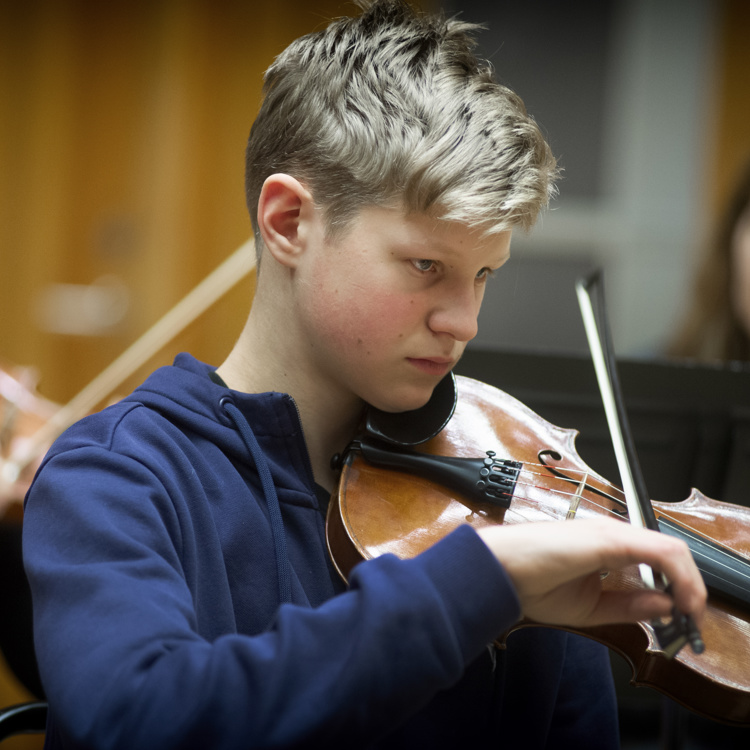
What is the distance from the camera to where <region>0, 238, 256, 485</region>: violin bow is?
1226 millimetres

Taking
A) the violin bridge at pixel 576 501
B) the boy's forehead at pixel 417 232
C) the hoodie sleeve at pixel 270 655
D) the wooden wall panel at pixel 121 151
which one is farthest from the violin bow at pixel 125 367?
the wooden wall panel at pixel 121 151

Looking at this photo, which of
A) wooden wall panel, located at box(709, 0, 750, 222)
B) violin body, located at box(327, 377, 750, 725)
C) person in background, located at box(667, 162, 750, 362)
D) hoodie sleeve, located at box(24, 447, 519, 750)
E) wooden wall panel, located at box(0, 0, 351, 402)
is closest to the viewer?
hoodie sleeve, located at box(24, 447, 519, 750)

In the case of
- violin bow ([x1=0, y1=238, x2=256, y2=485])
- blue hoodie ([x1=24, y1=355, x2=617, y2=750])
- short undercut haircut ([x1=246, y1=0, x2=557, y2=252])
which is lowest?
violin bow ([x1=0, y1=238, x2=256, y2=485])

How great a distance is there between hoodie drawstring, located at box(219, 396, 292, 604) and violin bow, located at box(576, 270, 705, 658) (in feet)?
0.98

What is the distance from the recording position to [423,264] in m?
0.67

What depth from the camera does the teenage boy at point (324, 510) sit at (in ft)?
1.51

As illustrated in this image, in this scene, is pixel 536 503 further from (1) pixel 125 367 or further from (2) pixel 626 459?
(1) pixel 125 367

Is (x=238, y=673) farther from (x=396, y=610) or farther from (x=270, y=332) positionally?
(x=270, y=332)

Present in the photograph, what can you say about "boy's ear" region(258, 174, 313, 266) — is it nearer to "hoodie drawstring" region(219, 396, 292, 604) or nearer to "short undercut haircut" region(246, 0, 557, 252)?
"short undercut haircut" region(246, 0, 557, 252)

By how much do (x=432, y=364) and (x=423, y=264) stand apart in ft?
0.33

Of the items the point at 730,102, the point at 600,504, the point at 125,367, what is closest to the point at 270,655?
the point at 600,504

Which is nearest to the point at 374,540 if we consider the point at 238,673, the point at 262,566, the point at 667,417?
the point at 262,566

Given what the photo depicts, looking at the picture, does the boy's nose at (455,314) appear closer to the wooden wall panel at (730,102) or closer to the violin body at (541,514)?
the violin body at (541,514)

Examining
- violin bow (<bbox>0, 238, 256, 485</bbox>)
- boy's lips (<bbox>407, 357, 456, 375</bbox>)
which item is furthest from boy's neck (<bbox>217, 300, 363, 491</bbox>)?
violin bow (<bbox>0, 238, 256, 485</bbox>)
